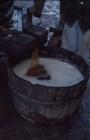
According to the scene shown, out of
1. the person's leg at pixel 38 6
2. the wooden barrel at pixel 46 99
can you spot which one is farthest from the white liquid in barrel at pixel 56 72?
the person's leg at pixel 38 6

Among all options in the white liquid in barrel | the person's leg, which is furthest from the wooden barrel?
the person's leg

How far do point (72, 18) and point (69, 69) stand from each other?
112cm

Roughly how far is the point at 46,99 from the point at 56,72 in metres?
0.45

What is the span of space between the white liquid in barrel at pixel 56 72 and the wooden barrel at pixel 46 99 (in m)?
0.10

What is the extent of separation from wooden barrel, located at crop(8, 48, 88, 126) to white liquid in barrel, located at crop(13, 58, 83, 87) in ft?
0.32

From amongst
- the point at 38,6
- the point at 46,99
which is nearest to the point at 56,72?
the point at 46,99

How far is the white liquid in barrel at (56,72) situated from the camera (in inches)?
168

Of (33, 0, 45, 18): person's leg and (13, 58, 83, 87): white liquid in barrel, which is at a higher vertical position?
(33, 0, 45, 18): person's leg

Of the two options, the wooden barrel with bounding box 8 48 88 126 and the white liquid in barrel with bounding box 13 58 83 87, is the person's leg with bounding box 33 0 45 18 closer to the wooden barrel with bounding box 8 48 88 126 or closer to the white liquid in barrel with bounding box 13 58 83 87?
the white liquid in barrel with bounding box 13 58 83 87

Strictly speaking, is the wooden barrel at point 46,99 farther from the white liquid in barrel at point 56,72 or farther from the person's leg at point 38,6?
the person's leg at point 38,6

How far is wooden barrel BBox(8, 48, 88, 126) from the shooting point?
4.11 metres

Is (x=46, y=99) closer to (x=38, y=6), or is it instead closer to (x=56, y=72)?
(x=56, y=72)

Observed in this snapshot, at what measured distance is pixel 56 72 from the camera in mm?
4477

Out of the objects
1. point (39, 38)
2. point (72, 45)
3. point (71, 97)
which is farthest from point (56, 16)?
point (71, 97)
